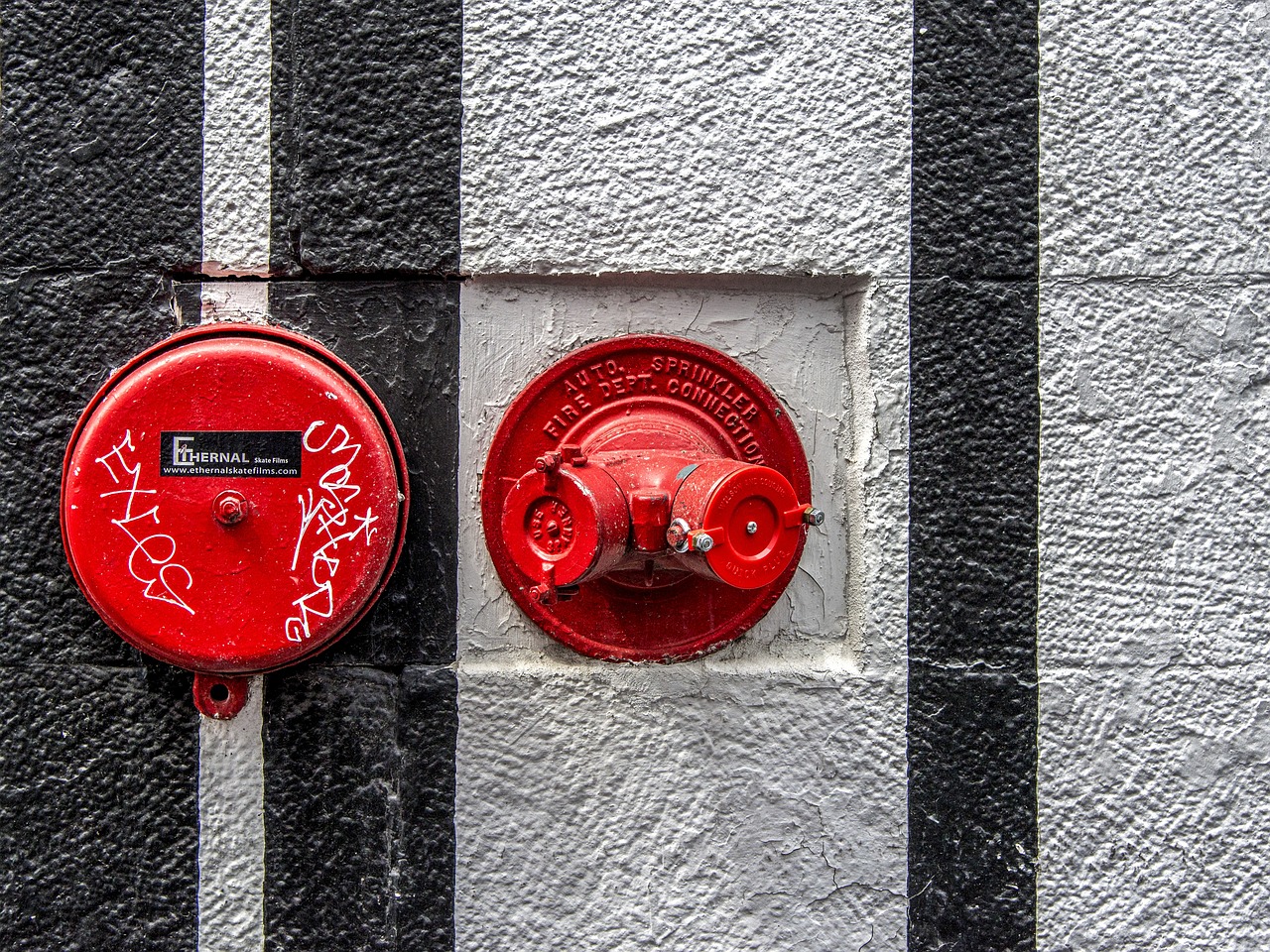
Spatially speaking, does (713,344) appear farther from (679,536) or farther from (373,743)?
(373,743)

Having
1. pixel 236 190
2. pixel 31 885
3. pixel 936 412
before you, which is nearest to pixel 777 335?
pixel 936 412

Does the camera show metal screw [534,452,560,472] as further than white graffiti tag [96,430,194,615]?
No

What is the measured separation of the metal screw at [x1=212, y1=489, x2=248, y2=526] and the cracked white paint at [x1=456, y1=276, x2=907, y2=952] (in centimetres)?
37

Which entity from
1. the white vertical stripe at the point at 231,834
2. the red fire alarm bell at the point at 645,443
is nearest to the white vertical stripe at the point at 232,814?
the white vertical stripe at the point at 231,834

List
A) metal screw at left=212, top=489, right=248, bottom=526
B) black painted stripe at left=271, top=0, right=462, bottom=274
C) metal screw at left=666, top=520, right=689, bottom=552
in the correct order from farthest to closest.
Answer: black painted stripe at left=271, top=0, right=462, bottom=274, metal screw at left=212, top=489, right=248, bottom=526, metal screw at left=666, top=520, right=689, bottom=552

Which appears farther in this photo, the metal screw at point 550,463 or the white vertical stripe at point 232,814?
the white vertical stripe at point 232,814

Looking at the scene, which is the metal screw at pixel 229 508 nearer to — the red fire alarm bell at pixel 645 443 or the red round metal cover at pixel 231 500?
the red round metal cover at pixel 231 500

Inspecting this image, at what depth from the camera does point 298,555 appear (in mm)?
1400

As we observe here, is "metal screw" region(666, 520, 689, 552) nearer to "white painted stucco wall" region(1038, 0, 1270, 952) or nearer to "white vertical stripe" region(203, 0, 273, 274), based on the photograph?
"white painted stucco wall" region(1038, 0, 1270, 952)

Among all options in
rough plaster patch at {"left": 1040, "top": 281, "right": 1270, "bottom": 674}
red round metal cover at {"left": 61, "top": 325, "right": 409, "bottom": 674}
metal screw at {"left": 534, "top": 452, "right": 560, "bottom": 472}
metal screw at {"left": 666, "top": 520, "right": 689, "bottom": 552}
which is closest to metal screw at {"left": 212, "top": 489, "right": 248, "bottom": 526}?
red round metal cover at {"left": 61, "top": 325, "right": 409, "bottom": 674}

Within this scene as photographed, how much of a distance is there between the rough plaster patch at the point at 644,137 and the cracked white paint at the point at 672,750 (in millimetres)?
77

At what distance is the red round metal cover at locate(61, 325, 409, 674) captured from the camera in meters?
1.39

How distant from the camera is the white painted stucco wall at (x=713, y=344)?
1536 mm

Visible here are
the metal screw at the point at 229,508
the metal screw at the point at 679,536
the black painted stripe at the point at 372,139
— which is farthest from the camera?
the black painted stripe at the point at 372,139
